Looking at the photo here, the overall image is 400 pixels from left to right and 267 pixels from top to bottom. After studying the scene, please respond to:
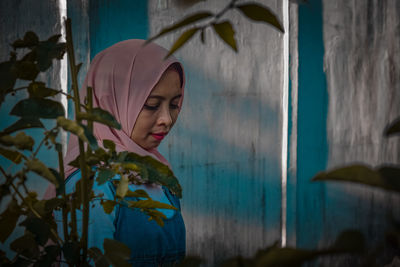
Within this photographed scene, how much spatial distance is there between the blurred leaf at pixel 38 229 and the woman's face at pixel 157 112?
0.98 meters

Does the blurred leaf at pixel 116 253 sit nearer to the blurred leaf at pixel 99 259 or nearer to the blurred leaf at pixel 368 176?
the blurred leaf at pixel 99 259

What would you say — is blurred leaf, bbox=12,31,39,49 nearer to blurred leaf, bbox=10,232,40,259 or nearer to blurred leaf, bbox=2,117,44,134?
blurred leaf, bbox=2,117,44,134

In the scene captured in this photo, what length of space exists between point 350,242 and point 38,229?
46 centimetres

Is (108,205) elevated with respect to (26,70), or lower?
lower

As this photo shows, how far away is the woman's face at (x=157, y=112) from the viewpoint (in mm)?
1562

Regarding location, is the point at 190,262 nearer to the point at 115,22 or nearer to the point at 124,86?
the point at 124,86

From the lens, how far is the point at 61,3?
1.74m

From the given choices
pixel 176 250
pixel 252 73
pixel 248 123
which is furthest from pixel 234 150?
pixel 176 250

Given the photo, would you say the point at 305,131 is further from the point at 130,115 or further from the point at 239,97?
the point at 130,115

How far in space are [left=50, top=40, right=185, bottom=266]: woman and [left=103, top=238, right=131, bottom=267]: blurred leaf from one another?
765mm

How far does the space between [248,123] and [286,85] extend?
30 cm

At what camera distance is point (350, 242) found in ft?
0.78

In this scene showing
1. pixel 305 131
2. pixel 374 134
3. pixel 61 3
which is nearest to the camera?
pixel 61 3

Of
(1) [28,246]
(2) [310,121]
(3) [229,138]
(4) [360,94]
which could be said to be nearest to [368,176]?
(1) [28,246]
